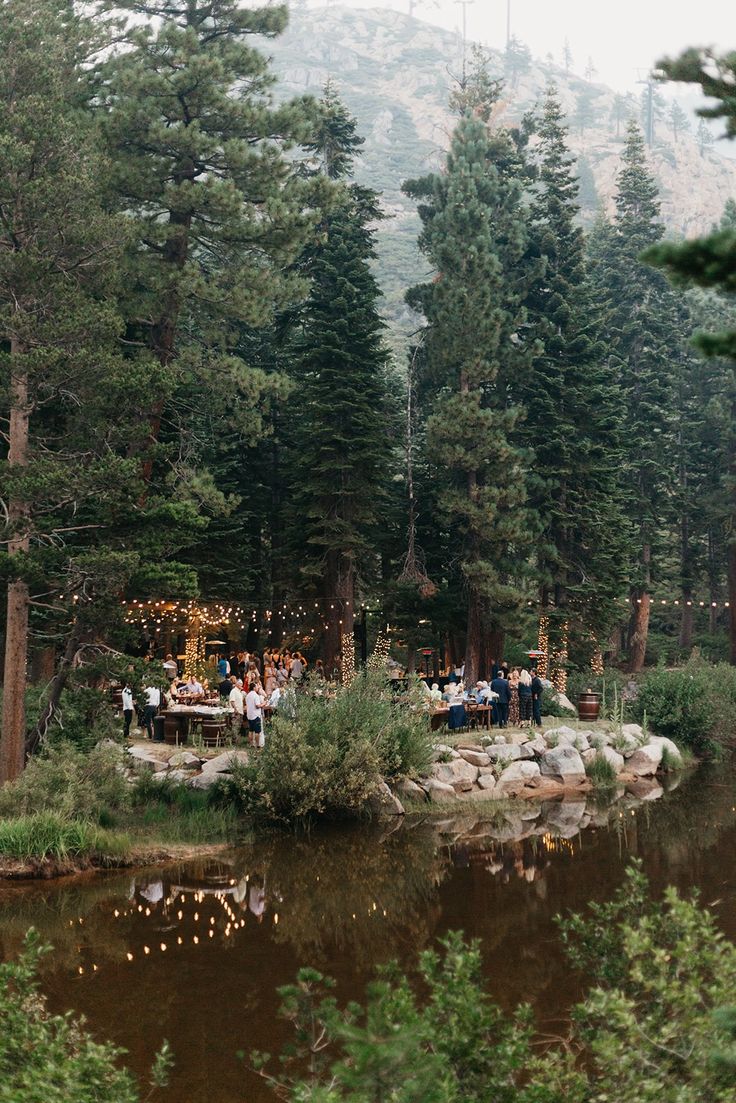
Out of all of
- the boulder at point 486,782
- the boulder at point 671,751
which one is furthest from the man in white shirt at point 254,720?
the boulder at point 671,751

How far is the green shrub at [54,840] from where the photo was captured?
14164 mm

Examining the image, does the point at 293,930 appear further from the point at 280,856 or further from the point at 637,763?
the point at 637,763

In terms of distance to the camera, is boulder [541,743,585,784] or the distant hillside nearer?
boulder [541,743,585,784]

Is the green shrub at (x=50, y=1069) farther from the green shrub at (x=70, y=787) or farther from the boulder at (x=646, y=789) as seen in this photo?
the boulder at (x=646, y=789)

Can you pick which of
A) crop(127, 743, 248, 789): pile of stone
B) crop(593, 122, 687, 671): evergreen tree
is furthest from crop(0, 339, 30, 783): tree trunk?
crop(593, 122, 687, 671): evergreen tree

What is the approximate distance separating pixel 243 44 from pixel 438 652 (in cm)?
1993

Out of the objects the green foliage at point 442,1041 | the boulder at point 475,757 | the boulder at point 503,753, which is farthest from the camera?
the boulder at point 503,753

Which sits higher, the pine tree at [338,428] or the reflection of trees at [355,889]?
the pine tree at [338,428]

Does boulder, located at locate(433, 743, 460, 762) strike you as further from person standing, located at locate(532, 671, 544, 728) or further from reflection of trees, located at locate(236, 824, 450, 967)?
person standing, located at locate(532, 671, 544, 728)

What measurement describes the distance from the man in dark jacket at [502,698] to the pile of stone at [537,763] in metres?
0.77

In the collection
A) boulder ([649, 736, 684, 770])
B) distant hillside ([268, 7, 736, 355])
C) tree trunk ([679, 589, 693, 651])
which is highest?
distant hillside ([268, 7, 736, 355])

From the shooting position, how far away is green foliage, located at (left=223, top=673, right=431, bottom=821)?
16.8 m

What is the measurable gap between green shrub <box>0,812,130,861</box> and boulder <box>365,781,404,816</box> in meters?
4.60

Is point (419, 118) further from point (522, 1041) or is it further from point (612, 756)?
point (522, 1041)
